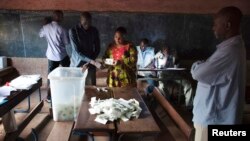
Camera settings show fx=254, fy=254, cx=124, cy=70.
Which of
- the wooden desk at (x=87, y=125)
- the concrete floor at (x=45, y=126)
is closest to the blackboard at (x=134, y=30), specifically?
the concrete floor at (x=45, y=126)

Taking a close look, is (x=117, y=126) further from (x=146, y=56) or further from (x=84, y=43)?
(x=146, y=56)

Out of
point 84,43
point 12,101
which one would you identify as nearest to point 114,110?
point 12,101

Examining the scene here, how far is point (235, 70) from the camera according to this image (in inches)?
73.4

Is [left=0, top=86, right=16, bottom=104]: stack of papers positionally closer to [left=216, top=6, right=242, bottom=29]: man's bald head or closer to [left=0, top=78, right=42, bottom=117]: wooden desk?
[left=0, top=78, right=42, bottom=117]: wooden desk

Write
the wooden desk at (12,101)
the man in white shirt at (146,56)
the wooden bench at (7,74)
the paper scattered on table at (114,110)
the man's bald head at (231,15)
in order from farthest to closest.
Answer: the man in white shirt at (146,56) < the wooden bench at (7,74) < the wooden desk at (12,101) < the paper scattered on table at (114,110) < the man's bald head at (231,15)

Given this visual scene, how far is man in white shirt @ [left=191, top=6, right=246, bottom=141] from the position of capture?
72.8 inches

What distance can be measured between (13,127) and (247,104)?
358cm

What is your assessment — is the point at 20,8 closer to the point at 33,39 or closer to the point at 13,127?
the point at 33,39

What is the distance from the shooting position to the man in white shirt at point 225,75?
1850mm

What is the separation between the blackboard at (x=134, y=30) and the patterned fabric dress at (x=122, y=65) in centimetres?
216

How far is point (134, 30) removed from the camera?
18.9 feet

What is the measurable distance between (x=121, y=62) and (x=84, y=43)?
2.48 feet

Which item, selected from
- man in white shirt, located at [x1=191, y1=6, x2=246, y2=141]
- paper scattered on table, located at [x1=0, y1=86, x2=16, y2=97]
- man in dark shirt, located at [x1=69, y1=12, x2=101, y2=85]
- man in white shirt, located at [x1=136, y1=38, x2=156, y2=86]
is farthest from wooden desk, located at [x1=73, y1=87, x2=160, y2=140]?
man in white shirt, located at [x1=136, y1=38, x2=156, y2=86]

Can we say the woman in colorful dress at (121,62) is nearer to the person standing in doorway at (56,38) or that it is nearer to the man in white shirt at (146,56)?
the person standing in doorway at (56,38)
